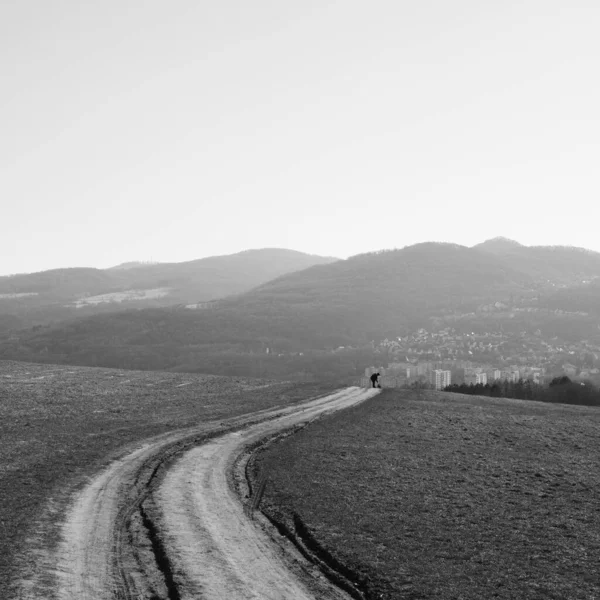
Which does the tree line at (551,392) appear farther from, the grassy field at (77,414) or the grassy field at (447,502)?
the grassy field at (447,502)

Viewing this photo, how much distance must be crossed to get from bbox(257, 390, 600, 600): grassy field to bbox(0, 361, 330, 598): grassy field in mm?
6709

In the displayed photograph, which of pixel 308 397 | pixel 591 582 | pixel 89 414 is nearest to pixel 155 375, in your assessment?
pixel 308 397

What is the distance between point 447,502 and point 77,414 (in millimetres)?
24668

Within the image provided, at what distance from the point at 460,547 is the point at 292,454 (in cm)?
1192

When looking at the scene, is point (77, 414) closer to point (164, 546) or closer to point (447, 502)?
point (447, 502)

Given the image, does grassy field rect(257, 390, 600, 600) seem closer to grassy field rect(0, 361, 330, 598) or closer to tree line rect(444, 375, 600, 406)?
grassy field rect(0, 361, 330, 598)

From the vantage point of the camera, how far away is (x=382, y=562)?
16391mm

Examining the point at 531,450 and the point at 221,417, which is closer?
the point at 531,450

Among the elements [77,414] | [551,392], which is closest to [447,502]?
[77,414]

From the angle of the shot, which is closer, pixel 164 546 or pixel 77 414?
pixel 164 546

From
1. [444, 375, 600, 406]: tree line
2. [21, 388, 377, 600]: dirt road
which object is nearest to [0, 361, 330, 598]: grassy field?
[21, 388, 377, 600]: dirt road

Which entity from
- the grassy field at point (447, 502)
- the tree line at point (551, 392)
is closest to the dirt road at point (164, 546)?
the grassy field at point (447, 502)

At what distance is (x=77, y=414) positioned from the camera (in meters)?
40.3

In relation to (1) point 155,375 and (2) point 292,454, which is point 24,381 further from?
(2) point 292,454
